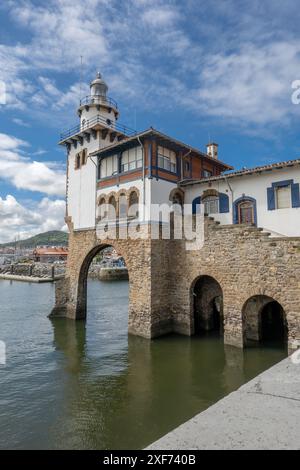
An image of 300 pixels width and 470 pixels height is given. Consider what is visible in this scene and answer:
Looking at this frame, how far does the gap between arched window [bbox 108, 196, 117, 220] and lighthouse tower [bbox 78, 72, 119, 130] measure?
6773 millimetres

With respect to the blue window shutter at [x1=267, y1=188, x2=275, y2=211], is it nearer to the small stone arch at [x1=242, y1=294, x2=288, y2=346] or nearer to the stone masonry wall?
the stone masonry wall

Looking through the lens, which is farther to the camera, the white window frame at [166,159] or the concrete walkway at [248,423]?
the white window frame at [166,159]

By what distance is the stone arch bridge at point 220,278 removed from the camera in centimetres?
1319

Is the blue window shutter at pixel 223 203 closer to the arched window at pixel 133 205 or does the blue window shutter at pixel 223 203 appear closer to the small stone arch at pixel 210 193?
the small stone arch at pixel 210 193

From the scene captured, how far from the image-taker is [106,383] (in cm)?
1129

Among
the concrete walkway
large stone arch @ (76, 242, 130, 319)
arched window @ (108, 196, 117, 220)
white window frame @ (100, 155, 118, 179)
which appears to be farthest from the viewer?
large stone arch @ (76, 242, 130, 319)

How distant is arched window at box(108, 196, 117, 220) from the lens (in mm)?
19703

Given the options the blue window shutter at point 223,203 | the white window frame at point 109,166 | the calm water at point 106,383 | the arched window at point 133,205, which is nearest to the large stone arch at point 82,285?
the calm water at point 106,383

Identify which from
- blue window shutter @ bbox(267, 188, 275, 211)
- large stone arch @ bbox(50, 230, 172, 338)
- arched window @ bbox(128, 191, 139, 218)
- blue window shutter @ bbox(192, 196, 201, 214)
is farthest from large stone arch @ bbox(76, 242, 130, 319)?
blue window shutter @ bbox(267, 188, 275, 211)

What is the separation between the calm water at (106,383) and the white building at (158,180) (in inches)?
275

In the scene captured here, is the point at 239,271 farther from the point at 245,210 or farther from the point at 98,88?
the point at 98,88

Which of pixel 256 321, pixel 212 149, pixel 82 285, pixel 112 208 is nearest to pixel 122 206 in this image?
pixel 112 208

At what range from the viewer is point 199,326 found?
18188 millimetres

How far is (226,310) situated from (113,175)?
10952 millimetres
